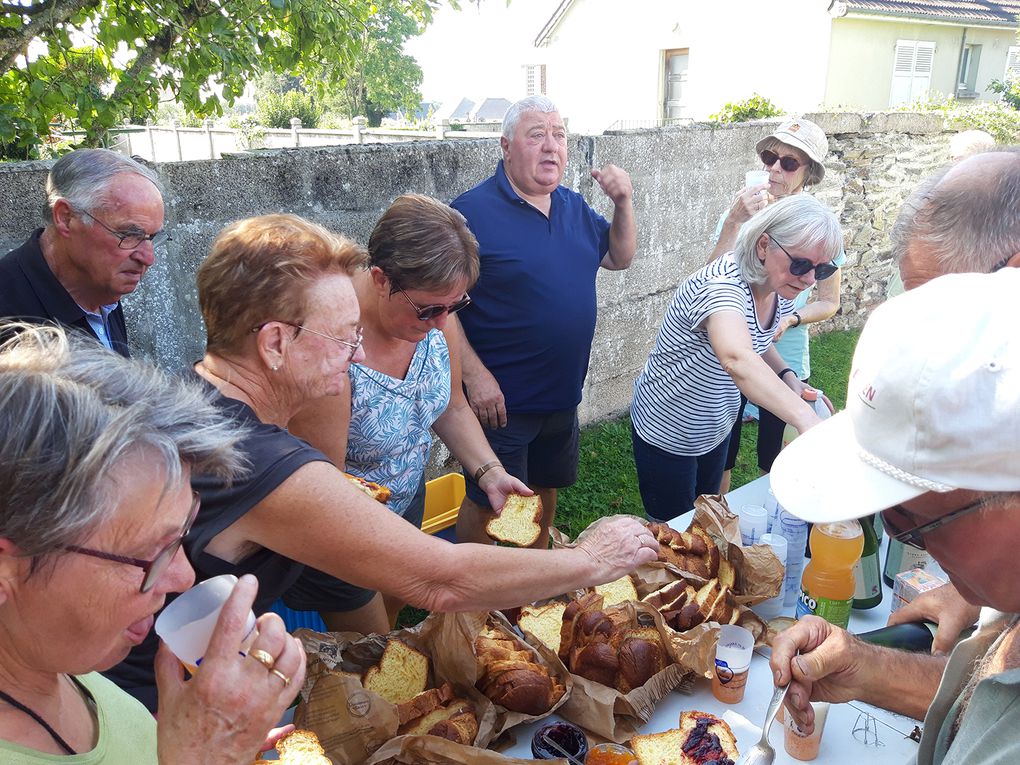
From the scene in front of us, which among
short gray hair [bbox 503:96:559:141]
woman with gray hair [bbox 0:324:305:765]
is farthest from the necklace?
short gray hair [bbox 503:96:559:141]

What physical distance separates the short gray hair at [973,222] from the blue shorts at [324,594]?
1.88 metres

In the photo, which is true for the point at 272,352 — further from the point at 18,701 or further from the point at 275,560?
the point at 18,701

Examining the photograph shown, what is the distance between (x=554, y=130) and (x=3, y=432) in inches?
117

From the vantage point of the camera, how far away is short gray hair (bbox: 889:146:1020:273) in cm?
197

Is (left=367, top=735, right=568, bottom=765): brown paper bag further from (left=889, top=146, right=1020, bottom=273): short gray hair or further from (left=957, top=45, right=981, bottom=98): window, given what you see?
(left=957, top=45, right=981, bottom=98): window

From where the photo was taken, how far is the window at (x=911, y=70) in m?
15.8

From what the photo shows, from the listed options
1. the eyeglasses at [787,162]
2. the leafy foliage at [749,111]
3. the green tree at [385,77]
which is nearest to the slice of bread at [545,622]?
the eyeglasses at [787,162]

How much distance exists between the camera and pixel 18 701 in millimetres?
1040

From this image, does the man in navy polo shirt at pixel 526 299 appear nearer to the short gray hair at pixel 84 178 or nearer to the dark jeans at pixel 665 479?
the dark jeans at pixel 665 479

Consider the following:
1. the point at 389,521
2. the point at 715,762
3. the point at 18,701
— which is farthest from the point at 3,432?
the point at 715,762

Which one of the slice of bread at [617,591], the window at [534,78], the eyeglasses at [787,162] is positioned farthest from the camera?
the window at [534,78]

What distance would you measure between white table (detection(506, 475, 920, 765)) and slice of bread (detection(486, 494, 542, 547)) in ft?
2.39

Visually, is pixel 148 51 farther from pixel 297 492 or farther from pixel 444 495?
pixel 297 492

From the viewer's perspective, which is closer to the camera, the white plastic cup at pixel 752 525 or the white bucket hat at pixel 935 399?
the white bucket hat at pixel 935 399
